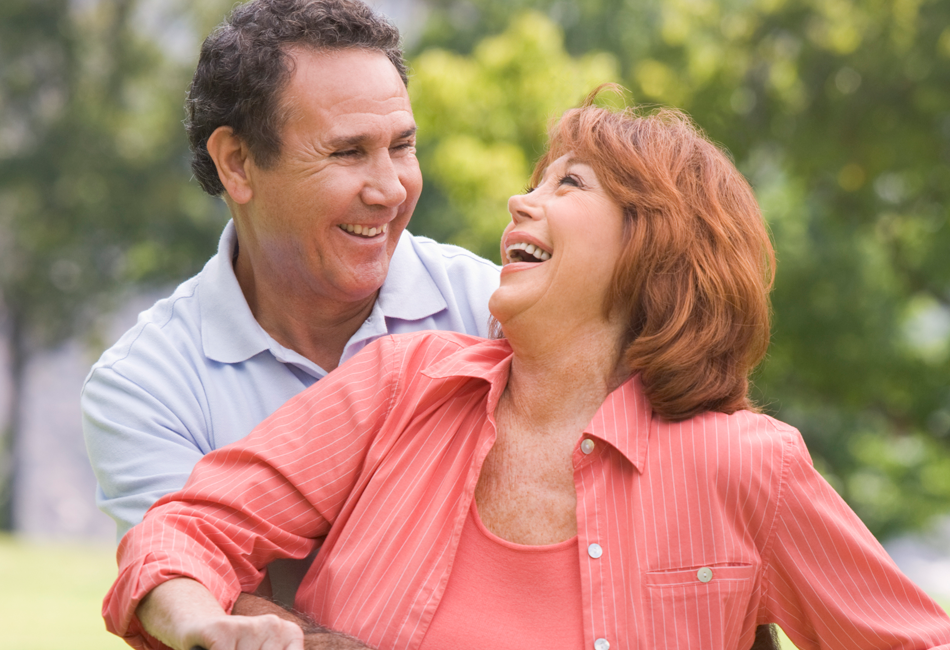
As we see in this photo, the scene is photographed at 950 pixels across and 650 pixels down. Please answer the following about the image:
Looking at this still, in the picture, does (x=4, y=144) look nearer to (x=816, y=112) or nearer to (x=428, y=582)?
(x=816, y=112)

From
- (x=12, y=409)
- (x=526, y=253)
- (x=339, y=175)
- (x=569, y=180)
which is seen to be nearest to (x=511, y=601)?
(x=526, y=253)

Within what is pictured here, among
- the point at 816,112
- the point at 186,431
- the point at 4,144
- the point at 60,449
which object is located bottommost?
the point at 186,431

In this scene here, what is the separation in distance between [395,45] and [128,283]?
1620 cm

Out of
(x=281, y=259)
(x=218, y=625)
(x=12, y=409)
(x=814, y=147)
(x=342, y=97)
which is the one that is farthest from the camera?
(x=12, y=409)

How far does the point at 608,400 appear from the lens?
79.5 inches

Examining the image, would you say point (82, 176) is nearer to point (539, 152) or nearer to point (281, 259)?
point (539, 152)

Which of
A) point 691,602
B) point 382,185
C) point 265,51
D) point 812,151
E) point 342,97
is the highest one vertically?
point 812,151

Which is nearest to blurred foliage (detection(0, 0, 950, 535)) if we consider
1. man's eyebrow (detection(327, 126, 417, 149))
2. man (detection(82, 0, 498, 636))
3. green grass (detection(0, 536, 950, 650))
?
green grass (detection(0, 536, 950, 650))

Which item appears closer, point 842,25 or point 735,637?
point 735,637

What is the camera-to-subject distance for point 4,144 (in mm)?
17953

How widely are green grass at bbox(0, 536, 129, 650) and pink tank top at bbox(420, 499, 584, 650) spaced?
6939 mm

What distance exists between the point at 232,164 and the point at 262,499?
1.08m

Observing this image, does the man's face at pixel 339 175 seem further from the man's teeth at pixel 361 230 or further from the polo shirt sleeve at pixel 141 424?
the polo shirt sleeve at pixel 141 424

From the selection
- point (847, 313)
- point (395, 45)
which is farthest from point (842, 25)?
point (395, 45)
